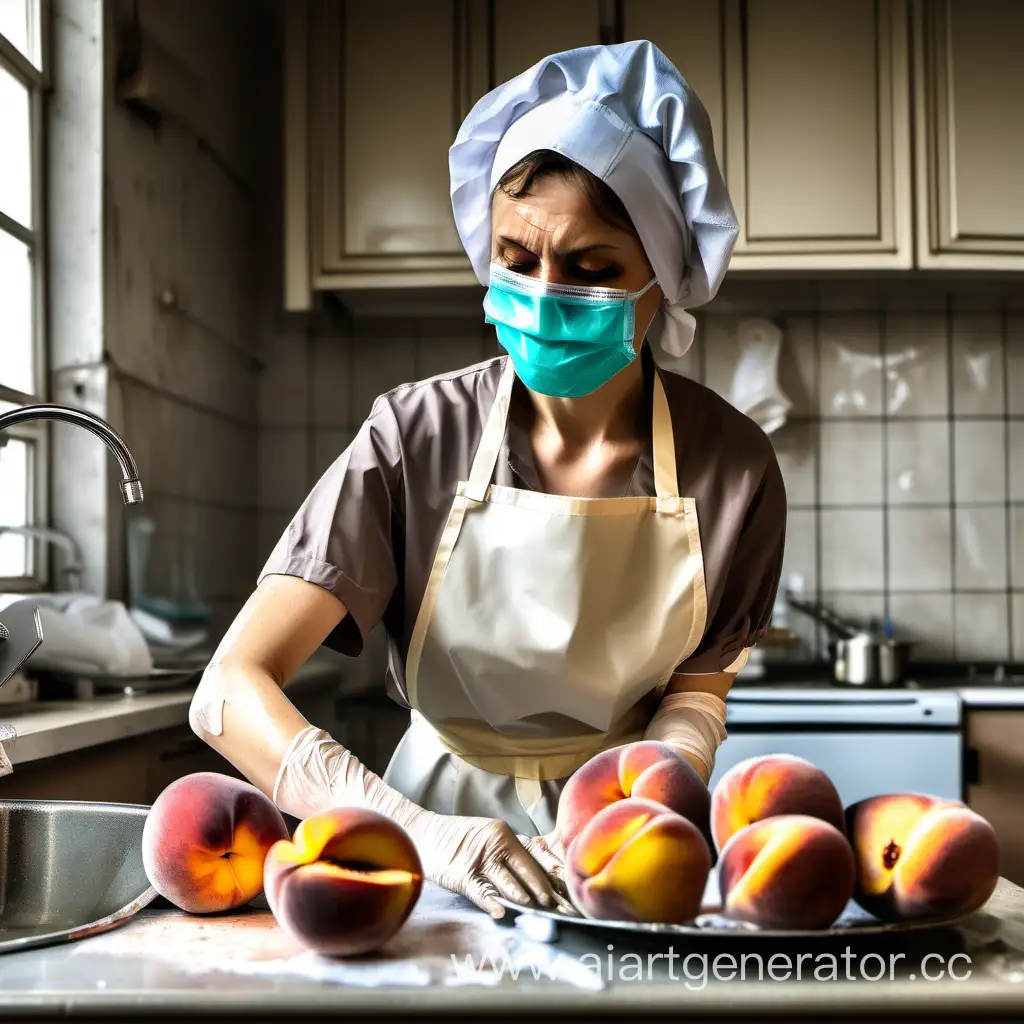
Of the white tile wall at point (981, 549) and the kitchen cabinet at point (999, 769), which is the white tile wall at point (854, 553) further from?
the kitchen cabinet at point (999, 769)

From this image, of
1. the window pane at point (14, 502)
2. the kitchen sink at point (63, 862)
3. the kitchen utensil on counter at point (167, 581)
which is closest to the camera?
the kitchen sink at point (63, 862)

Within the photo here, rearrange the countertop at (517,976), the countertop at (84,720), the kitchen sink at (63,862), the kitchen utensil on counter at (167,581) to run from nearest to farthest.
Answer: the countertop at (517,976), the kitchen sink at (63,862), the countertop at (84,720), the kitchen utensil on counter at (167,581)

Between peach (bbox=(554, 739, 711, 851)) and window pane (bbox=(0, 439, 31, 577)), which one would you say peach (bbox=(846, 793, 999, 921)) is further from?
window pane (bbox=(0, 439, 31, 577))

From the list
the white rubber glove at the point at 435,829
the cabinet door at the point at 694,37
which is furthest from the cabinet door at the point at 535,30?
the white rubber glove at the point at 435,829

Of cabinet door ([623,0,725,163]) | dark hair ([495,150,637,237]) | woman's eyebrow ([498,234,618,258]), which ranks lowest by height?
woman's eyebrow ([498,234,618,258])

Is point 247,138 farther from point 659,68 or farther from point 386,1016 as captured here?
point 386,1016

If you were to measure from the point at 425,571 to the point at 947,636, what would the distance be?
2.15 metres

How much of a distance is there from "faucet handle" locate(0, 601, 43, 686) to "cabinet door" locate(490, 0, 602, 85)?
2.01 metres

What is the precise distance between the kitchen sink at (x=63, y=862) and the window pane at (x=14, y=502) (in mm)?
1155

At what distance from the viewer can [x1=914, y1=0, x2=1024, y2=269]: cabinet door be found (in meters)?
2.62

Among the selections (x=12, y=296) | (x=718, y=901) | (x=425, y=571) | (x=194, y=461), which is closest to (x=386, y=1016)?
(x=718, y=901)

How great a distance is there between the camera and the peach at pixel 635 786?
2.25 feet

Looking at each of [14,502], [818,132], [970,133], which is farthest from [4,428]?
[970,133]

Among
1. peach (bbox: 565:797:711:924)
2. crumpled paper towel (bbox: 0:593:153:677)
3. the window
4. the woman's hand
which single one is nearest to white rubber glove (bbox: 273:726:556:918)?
the woman's hand
